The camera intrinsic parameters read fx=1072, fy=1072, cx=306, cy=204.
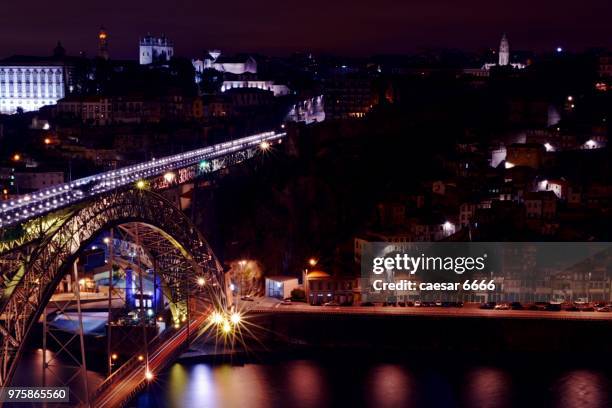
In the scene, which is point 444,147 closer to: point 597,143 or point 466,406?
point 597,143

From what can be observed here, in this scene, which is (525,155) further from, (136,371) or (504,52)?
(504,52)

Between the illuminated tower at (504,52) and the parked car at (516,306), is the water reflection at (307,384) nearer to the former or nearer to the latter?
the parked car at (516,306)

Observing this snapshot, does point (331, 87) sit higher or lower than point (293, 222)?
higher

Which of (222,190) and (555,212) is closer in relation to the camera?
(555,212)

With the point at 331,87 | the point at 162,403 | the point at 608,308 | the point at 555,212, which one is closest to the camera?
the point at 162,403

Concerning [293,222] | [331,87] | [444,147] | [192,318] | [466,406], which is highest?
[331,87]

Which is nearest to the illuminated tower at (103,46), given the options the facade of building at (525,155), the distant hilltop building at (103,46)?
the distant hilltop building at (103,46)

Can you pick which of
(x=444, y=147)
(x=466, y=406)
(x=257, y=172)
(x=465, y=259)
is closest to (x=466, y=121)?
(x=444, y=147)
